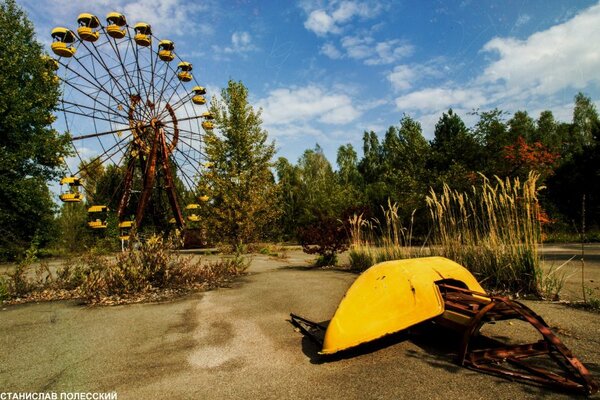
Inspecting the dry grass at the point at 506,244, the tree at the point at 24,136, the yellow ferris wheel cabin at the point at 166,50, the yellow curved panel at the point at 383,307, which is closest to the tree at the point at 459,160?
the dry grass at the point at 506,244

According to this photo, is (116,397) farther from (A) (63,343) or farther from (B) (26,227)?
(B) (26,227)

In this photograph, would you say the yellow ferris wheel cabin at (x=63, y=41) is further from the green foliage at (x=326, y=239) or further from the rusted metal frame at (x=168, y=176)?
the green foliage at (x=326, y=239)

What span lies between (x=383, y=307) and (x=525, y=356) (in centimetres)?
116

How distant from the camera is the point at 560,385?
89.7 inches

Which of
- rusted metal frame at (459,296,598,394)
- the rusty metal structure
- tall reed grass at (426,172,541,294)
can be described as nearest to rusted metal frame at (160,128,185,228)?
tall reed grass at (426,172,541,294)

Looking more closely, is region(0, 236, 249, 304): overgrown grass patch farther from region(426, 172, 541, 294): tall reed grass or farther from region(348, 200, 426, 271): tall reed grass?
region(426, 172, 541, 294): tall reed grass

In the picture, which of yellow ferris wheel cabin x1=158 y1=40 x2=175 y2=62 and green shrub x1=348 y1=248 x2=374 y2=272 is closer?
green shrub x1=348 y1=248 x2=374 y2=272

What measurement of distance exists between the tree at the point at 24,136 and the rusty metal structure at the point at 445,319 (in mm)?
17615

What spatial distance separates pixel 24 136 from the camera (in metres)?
17.5

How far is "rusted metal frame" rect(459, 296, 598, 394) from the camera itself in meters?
2.25

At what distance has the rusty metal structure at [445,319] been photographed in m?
2.51

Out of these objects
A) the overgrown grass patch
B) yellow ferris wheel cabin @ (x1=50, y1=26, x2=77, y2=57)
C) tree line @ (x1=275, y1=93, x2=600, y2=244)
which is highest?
yellow ferris wheel cabin @ (x1=50, y1=26, x2=77, y2=57)

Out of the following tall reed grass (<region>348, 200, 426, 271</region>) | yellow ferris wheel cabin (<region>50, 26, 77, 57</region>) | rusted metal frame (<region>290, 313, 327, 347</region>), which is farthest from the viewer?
yellow ferris wheel cabin (<region>50, 26, 77, 57</region>)

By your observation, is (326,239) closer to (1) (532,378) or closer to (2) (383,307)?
(2) (383,307)
